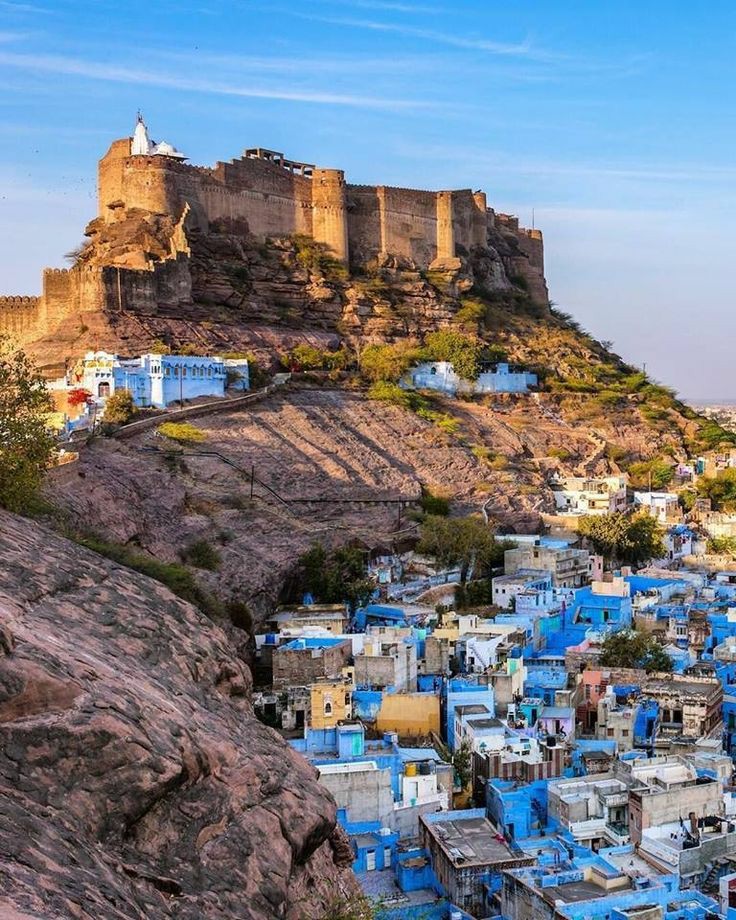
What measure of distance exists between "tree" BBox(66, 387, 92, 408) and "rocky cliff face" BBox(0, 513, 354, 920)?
17.6 m

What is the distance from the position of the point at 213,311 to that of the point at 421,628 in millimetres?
15641

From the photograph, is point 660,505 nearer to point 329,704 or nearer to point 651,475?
point 651,475

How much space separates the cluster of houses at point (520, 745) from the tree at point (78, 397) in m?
7.90

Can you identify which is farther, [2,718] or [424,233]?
[424,233]

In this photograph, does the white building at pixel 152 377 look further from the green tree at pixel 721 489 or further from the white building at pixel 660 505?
the green tree at pixel 721 489

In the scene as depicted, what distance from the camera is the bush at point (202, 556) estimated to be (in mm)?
17188

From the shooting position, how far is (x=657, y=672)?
49.8ft

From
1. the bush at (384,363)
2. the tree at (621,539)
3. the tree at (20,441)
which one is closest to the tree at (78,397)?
the bush at (384,363)

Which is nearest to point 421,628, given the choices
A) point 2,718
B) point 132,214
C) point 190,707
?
point 190,707

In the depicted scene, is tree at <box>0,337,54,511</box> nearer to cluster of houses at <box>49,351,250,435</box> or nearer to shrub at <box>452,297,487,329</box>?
cluster of houses at <box>49,351,250,435</box>

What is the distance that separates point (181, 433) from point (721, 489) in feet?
51.6

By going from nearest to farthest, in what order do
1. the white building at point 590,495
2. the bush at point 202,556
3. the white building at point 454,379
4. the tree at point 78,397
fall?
the bush at point 202,556, the tree at point 78,397, the white building at point 590,495, the white building at point 454,379

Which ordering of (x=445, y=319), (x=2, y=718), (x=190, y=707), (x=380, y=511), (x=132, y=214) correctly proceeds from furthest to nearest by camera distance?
(x=445, y=319) < (x=132, y=214) < (x=380, y=511) < (x=190, y=707) < (x=2, y=718)

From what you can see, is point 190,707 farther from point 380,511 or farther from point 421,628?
point 380,511
